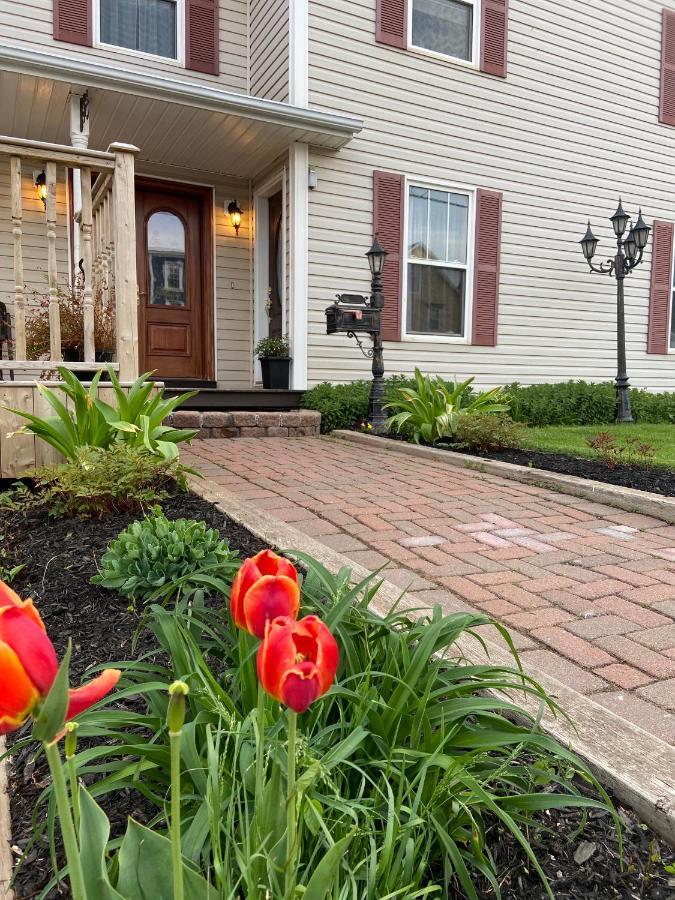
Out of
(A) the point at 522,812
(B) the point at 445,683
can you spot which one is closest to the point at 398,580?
(B) the point at 445,683

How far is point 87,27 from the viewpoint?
266 inches

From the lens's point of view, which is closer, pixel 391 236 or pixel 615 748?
pixel 615 748

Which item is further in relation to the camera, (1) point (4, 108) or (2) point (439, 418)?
(1) point (4, 108)

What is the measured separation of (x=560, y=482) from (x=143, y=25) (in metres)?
6.73

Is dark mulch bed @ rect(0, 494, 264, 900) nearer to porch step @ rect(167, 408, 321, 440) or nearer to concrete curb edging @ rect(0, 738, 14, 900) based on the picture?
concrete curb edging @ rect(0, 738, 14, 900)

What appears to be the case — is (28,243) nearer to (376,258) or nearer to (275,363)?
(275,363)

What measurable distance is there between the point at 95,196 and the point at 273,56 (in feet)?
11.9

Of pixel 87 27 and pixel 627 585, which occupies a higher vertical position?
pixel 87 27

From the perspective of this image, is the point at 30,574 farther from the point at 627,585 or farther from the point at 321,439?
the point at 321,439

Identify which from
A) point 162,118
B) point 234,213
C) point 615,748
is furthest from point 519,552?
point 234,213

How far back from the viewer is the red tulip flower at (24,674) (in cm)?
53

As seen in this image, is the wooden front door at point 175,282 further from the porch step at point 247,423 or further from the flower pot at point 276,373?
the porch step at point 247,423

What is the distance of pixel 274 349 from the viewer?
6.98 metres

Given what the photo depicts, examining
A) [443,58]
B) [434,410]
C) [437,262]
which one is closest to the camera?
[434,410]
